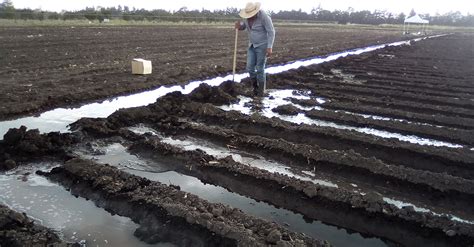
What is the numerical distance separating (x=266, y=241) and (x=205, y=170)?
1574 mm

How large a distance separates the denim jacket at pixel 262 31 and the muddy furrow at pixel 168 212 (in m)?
4.69

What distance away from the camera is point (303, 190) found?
12.5 feet

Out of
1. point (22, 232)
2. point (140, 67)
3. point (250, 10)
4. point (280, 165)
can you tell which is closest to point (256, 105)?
point (250, 10)

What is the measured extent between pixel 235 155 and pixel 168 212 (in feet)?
5.77

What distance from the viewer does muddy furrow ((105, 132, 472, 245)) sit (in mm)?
3344

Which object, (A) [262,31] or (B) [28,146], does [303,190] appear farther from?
(A) [262,31]

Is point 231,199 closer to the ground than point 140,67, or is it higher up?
closer to the ground

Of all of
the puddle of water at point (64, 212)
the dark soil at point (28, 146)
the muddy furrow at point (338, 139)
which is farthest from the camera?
the muddy furrow at point (338, 139)

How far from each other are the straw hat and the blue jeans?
65 cm

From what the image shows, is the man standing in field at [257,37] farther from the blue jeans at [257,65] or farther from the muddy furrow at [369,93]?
the muddy furrow at [369,93]

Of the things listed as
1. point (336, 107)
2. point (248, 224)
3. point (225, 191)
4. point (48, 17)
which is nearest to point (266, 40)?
point (336, 107)

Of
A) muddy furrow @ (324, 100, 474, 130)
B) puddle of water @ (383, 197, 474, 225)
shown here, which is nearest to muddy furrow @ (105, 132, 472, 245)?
puddle of water @ (383, 197, 474, 225)

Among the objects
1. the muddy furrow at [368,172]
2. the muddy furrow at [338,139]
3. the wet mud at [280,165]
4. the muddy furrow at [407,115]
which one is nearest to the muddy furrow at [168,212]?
the wet mud at [280,165]

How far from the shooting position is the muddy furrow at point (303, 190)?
334 cm
